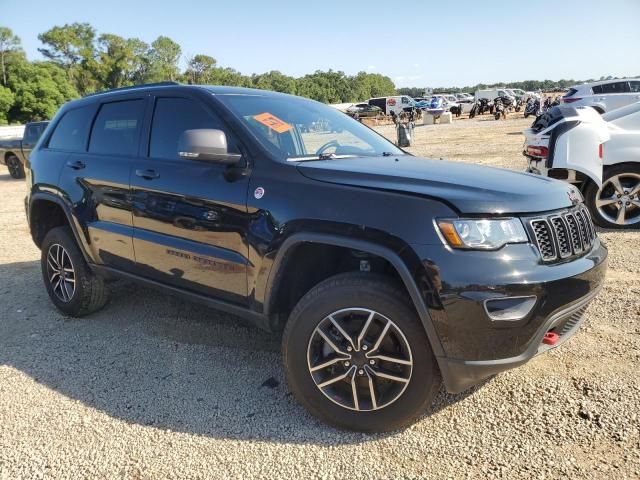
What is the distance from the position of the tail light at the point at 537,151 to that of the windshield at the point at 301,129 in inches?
125

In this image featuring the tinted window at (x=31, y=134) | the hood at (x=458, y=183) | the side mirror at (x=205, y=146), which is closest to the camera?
the hood at (x=458, y=183)

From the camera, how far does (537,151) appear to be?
21.1 ft

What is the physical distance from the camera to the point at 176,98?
3.54m

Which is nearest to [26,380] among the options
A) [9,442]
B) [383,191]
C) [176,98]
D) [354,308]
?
[9,442]

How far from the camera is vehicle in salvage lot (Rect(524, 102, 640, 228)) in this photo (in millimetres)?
6027

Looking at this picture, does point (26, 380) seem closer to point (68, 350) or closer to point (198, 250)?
point (68, 350)

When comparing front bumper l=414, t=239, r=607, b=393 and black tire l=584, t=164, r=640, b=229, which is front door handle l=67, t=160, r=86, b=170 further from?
black tire l=584, t=164, r=640, b=229

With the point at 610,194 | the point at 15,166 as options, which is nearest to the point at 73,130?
the point at 610,194

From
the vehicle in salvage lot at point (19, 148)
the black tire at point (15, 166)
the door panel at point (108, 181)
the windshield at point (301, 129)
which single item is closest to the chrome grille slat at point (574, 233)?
the windshield at point (301, 129)

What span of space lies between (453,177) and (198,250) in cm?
159

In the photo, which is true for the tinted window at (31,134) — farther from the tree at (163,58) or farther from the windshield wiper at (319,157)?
the tree at (163,58)

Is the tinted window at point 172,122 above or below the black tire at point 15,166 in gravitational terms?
above

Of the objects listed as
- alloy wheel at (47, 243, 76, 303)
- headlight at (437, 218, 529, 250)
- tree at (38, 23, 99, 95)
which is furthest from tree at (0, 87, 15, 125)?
headlight at (437, 218, 529, 250)

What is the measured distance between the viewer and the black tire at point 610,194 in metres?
6.04
